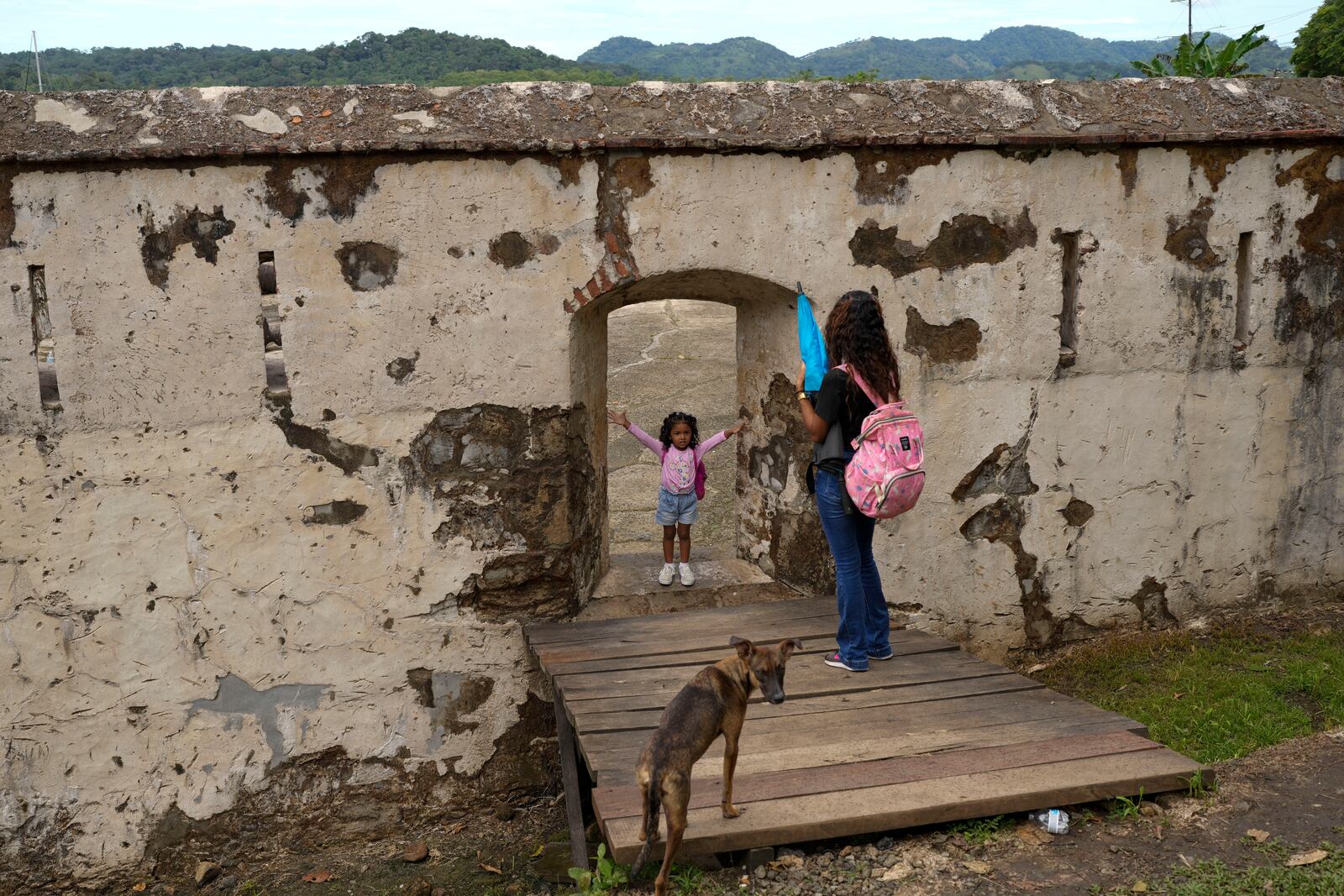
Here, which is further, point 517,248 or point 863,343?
point 517,248

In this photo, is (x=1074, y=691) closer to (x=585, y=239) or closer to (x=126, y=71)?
(x=585, y=239)

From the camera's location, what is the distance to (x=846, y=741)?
386 cm

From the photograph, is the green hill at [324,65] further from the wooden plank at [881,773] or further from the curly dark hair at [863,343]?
the wooden plank at [881,773]

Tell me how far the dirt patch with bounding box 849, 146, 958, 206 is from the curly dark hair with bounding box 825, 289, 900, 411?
41.4 inches

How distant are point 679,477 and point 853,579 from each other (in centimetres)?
148

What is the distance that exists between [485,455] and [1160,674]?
3.34m

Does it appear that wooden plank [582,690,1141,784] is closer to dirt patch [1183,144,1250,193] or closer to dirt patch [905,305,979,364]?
dirt patch [905,305,979,364]

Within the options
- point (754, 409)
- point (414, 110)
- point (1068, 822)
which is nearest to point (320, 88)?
point (414, 110)

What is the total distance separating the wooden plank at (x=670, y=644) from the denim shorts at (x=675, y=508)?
2.96ft

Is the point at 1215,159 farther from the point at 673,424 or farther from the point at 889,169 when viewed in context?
the point at 673,424

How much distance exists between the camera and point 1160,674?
17.7 feet

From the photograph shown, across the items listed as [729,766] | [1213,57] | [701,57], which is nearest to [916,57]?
[701,57]

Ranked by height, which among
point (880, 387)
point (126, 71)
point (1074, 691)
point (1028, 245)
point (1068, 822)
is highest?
point (126, 71)

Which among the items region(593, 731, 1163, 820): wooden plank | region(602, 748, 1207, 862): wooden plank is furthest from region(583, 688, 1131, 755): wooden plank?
region(602, 748, 1207, 862): wooden plank
